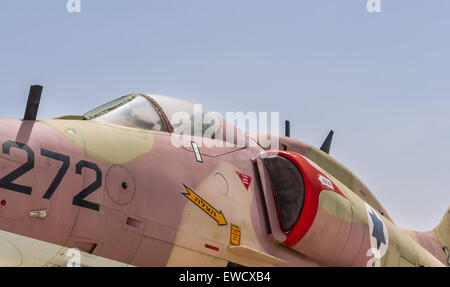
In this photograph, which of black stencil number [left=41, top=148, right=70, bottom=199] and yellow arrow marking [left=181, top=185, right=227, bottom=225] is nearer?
black stencil number [left=41, top=148, right=70, bottom=199]

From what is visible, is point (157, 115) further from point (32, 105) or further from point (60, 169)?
point (60, 169)

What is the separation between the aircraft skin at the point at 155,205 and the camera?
4.65 m

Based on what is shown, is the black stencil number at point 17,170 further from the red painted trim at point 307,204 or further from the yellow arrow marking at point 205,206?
the red painted trim at point 307,204

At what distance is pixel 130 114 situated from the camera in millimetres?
6266

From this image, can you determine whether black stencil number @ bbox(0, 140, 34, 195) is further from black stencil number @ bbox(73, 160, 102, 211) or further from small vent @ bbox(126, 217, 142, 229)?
small vent @ bbox(126, 217, 142, 229)

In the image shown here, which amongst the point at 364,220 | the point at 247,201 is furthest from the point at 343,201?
the point at 247,201

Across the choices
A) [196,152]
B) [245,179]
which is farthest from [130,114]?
[245,179]

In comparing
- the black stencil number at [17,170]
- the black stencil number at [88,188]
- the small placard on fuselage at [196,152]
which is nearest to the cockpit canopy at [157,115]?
the small placard on fuselage at [196,152]

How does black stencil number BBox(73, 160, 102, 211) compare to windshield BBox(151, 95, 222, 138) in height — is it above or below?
below

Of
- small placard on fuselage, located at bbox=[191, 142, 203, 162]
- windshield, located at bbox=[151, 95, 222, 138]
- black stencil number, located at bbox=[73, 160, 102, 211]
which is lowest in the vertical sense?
black stencil number, located at bbox=[73, 160, 102, 211]

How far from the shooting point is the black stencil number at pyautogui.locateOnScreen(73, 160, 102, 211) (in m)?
4.95

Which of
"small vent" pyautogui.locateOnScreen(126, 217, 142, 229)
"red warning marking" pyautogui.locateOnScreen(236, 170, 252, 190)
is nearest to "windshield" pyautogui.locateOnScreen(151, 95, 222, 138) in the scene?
"red warning marking" pyautogui.locateOnScreen(236, 170, 252, 190)
